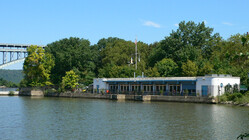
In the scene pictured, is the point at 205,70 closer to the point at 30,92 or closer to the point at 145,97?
the point at 145,97

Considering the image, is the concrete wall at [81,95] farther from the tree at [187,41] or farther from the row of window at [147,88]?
the tree at [187,41]

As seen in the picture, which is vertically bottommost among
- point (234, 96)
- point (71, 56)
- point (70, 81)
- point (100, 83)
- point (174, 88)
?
point (234, 96)

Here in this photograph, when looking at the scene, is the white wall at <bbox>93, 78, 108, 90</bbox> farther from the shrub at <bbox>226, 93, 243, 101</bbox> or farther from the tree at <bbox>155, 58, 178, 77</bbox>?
the shrub at <bbox>226, 93, 243, 101</bbox>

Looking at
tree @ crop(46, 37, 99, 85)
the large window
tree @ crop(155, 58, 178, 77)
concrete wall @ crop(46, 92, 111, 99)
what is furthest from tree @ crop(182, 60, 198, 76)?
tree @ crop(46, 37, 99, 85)

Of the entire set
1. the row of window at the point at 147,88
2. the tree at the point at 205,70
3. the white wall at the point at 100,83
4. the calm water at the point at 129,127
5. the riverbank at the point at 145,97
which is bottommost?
the calm water at the point at 129,127

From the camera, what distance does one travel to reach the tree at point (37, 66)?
9662 centimetres

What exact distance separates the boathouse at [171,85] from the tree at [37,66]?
20.8 m

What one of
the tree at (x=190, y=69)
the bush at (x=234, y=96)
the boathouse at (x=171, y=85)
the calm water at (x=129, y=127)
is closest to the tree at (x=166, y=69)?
the tree at (x=190, y=69)

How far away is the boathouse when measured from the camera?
6084cm

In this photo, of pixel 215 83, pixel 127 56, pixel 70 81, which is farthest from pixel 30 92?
pixel 215 83

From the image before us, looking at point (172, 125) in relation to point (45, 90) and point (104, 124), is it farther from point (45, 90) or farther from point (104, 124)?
point (45, 90)

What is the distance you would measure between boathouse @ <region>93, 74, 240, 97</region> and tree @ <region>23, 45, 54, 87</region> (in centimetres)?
2082

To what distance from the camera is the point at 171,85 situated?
7056cm

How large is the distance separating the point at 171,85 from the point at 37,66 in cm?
4457
